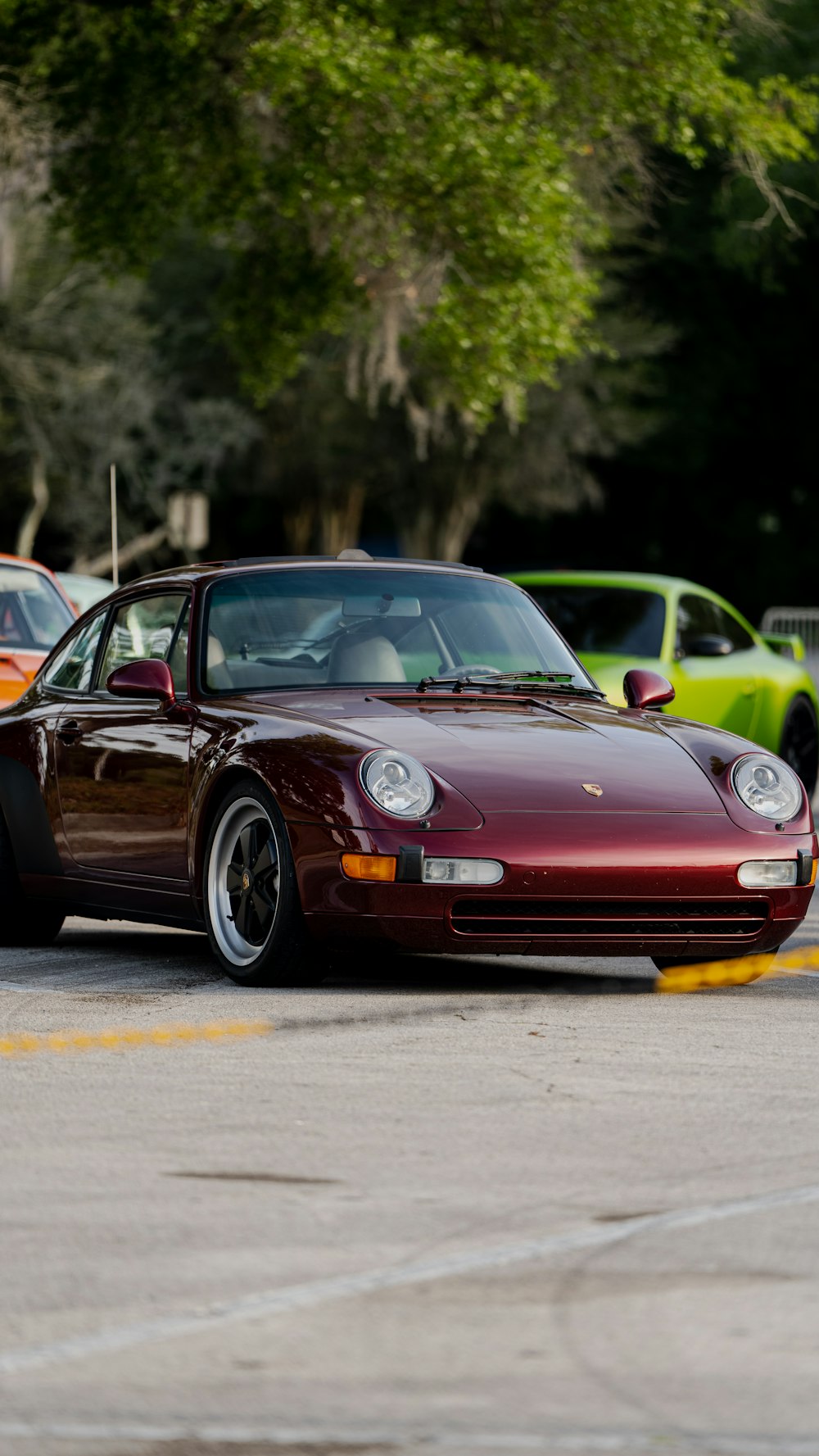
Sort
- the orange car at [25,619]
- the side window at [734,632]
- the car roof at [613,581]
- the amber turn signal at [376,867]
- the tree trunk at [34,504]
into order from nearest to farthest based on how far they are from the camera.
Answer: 1. the amber turn signal at [376,867]
2. the orange car at [25,619]
3. the car roof at [613,581]
4. the side window at [734,632]
5. the tree trunk at [34,504]

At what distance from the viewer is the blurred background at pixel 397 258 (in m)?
21.5

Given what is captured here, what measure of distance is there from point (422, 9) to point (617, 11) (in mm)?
1713

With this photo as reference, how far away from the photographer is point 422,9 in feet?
73.5

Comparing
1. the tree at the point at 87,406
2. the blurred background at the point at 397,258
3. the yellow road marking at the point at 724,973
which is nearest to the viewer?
the yellow road marking at the point at 724,973

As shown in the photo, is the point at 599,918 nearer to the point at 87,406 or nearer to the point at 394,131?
the point at 394,131

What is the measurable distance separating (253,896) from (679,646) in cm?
771

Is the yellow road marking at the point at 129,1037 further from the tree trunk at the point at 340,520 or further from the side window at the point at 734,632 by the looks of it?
the tree trunk at the point at 340,520

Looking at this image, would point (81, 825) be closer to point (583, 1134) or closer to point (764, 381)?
point (583, 1134)

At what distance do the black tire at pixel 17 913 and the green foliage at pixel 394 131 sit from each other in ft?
39.7

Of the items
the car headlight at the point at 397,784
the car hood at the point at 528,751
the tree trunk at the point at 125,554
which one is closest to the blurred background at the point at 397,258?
the tree trunk at the point at 125,554

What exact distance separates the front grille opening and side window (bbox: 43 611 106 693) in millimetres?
2462

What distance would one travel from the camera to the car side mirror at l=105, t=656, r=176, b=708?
8.66 meters

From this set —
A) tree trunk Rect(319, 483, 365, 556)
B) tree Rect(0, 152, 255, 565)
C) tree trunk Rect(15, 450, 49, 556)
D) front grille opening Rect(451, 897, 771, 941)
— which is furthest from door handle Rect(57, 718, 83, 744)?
tree trunk Rect(319, 483, 365, 556)

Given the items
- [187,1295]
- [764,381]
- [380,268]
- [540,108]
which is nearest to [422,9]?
[540,108]
